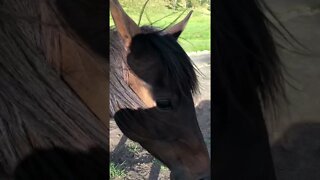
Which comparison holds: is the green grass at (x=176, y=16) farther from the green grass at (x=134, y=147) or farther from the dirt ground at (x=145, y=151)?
the green grass at (x=134, y=147)

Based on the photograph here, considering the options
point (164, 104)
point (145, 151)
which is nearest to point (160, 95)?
point (164, 104)

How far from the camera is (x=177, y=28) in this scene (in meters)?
1.12

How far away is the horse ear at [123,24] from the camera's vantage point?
0.99 metres

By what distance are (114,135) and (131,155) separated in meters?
0.14

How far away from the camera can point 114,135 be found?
1.17 m

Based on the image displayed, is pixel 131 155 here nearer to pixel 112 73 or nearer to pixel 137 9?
pixel 112 73

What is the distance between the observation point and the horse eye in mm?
1097

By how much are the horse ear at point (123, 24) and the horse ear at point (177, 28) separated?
10 centimetres

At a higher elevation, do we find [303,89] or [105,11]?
[105,11]

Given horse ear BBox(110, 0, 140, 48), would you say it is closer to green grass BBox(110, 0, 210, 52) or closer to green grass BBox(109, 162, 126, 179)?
green grass BBox(110, 0, 210, 52)

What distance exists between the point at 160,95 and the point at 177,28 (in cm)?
20

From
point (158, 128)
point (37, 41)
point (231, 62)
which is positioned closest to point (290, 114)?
point (231, 62)

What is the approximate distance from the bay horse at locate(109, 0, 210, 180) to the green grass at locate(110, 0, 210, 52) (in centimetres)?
2

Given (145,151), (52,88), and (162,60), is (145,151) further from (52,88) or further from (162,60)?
(52,88)
